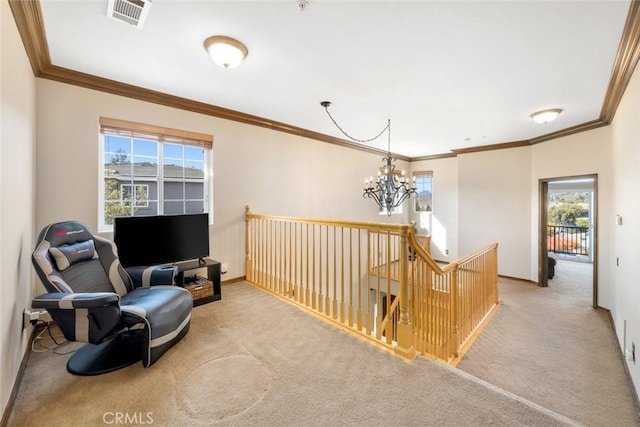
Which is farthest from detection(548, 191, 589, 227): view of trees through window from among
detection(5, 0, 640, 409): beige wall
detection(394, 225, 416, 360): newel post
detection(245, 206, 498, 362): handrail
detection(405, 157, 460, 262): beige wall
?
detection(394, 225, 416, 360): newel post

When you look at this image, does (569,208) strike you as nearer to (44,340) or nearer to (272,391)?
(272,391)

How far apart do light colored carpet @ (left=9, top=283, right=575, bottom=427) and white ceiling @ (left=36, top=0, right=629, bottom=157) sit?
2.54m

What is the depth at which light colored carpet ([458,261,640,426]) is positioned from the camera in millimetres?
2193

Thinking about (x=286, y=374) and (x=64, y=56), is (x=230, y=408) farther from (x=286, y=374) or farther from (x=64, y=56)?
(x=64, y=56)

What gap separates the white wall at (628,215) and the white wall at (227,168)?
3380 mm

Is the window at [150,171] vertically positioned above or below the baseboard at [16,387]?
above

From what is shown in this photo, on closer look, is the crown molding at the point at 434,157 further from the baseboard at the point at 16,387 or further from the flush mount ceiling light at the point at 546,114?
the baseboard at the point at 16,387

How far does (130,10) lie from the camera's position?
185cm

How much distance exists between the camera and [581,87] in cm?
299

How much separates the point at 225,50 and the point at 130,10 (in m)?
0.65

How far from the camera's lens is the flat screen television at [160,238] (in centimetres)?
275

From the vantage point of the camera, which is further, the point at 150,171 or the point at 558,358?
the point at 150,171

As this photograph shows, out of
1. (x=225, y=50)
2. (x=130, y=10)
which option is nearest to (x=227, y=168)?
(x=225, y=50)

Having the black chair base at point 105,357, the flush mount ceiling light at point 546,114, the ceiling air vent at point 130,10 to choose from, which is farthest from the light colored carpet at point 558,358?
the ceiling air vent at point 130,10
